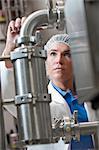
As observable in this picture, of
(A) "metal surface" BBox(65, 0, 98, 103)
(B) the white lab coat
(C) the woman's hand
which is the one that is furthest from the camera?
(B) the white lab coat

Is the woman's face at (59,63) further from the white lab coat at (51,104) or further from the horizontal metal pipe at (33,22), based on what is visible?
the horizontal metal pipe at (33,22)

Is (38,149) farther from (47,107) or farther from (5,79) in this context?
(47,107)

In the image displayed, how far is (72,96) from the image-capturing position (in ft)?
3.46

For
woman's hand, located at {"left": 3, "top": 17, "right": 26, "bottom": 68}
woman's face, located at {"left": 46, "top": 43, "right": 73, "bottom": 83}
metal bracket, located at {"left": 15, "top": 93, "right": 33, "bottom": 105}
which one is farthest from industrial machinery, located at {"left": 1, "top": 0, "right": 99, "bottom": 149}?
woman's face, located at {"left": 46, "top": 43, "right": 73, "bottom": 83}

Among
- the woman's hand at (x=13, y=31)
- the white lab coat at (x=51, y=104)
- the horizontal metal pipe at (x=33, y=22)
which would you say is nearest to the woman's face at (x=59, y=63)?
the white lab coat at (x=51, y=104)

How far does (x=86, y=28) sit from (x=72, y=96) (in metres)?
0.69

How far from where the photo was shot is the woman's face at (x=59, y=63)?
1063 millimetres

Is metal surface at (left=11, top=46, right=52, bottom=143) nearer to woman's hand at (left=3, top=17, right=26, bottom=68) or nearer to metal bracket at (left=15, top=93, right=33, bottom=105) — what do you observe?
metal bracket at (left=15, top=93, right=33, bottom=105)

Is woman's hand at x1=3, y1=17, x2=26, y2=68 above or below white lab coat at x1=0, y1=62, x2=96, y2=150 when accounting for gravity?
above

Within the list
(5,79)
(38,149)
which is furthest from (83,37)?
(38,149)

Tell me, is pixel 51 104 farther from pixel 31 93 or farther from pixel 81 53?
pixel 81 53

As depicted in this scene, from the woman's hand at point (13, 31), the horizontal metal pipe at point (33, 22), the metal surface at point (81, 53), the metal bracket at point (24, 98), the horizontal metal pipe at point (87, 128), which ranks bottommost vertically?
the horizontal metal pipe at point (87, 128)

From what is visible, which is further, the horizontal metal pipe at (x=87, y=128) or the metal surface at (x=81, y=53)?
the horizontal metal pipe at (x=87, y=128)

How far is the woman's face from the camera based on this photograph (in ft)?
3.49
